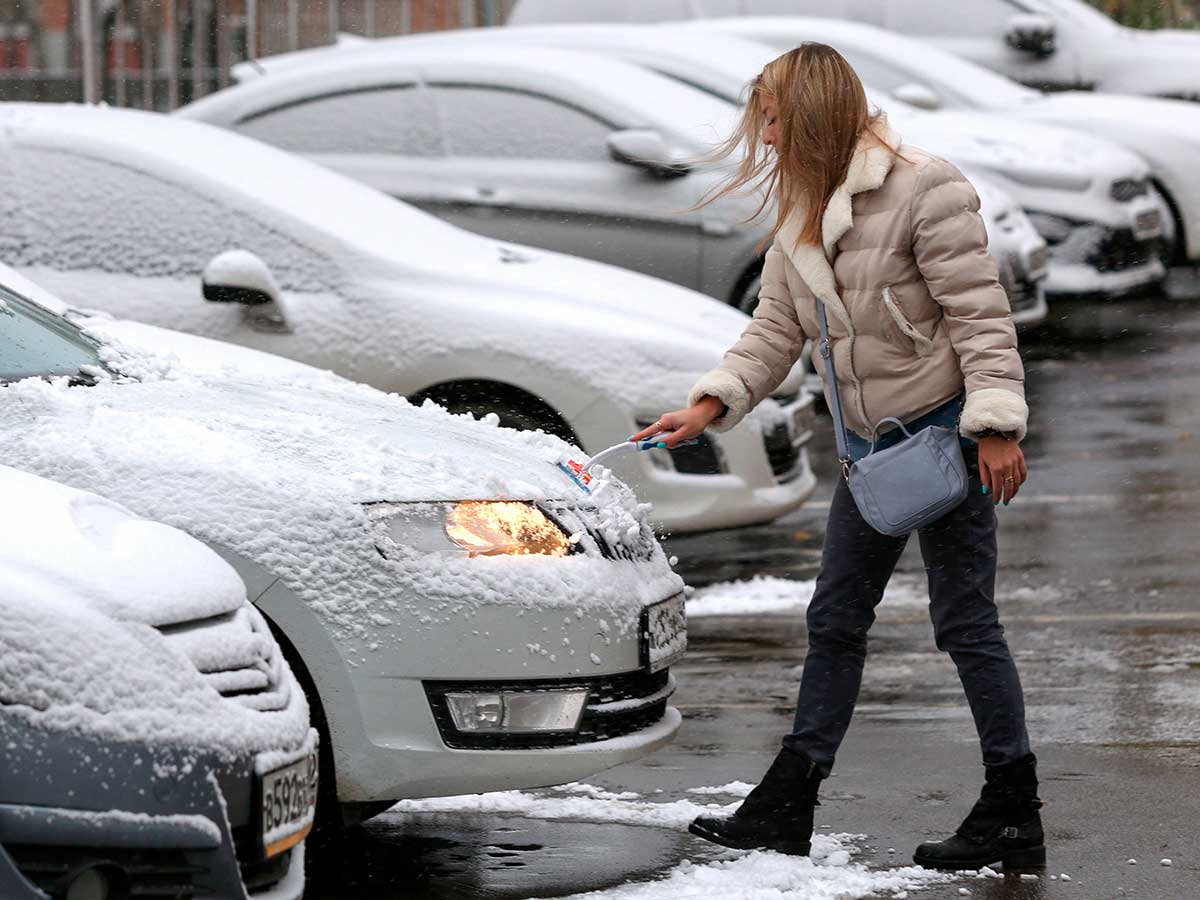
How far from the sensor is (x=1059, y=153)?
12.2 metres

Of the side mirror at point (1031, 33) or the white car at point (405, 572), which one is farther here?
the side mirror at point (1031, 33)

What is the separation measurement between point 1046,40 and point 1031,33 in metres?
0.16

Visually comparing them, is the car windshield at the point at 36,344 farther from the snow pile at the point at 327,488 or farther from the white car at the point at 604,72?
the white car at the point at 604,72

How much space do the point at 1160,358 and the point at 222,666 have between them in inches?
369

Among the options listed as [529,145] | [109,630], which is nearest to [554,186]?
[529,145]

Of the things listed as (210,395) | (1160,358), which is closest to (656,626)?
(210,395)

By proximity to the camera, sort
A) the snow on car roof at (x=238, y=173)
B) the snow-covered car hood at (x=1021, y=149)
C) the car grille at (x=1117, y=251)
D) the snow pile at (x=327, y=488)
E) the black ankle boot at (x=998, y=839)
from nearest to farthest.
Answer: the snow pile at (x=327, y=488) → the black ankle boot at (x=998, y=839) → the snow on car roof at (x=238, y=173) → the snow-covered car hood at (x=1021, y=149) → the car grille at (x=1117, y=251)

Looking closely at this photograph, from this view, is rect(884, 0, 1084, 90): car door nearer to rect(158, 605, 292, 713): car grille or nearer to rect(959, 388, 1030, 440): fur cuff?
rect(959, 388, 1030, 440): fur cuff

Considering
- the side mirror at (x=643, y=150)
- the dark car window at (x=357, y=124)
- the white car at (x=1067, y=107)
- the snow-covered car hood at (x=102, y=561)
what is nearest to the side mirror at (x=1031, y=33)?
the white car at (x=1067, y=107)

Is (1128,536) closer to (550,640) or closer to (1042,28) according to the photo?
(550,640)

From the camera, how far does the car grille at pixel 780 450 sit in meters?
7.20

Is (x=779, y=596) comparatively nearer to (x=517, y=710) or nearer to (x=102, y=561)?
(x=517, y=710)

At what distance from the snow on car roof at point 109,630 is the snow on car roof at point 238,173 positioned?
3.90 meters

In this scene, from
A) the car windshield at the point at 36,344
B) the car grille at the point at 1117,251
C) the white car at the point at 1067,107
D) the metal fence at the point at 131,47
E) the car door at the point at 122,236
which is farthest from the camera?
the metal fence at the point at 131,47
